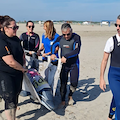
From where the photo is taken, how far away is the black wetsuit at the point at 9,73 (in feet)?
8.97

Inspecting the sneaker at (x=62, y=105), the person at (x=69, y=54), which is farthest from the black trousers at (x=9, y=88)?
the sneaker at (x=62, y=105)

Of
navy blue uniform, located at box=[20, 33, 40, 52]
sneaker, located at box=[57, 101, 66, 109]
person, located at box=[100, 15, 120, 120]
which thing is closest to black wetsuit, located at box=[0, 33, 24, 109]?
sneaker, located at box=[57, 101, 66, 109]

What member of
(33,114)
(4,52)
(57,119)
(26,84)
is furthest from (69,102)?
(4,52)

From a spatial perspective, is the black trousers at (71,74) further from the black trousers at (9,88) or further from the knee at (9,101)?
the knee at (9,101)

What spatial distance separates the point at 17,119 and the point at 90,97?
234 cm

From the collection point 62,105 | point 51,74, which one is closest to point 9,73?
point 51,74

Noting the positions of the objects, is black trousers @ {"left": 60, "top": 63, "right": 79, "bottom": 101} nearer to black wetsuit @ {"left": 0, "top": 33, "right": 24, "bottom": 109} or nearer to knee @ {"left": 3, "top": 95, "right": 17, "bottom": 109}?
black wetsuit @ {"left": 0, "top": 33, "right": 24, "bottom": 109}

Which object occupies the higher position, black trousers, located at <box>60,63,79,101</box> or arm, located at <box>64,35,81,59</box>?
arm, located at <box>64,35,81,59</box>

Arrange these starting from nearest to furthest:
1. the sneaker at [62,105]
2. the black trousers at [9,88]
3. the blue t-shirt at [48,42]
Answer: the black trousers at [9,88]
the sneaker at [62,105]
the blue t-shirt at [48,42]

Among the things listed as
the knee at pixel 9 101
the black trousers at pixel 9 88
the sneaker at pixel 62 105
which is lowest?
the sneaker at pixel 62 105

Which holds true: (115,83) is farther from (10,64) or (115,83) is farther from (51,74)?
(10,64)

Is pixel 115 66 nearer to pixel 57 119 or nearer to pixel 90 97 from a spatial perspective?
pixel 57 119

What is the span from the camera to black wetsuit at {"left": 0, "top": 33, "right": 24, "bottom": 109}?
273cm

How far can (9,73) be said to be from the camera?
9.66 feet
